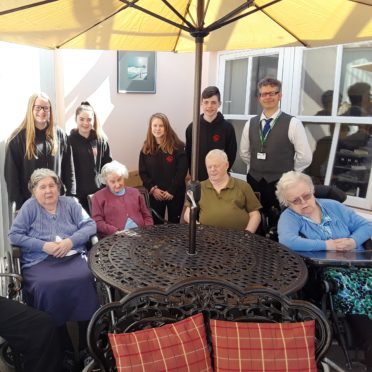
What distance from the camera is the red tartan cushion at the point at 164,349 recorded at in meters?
1.17

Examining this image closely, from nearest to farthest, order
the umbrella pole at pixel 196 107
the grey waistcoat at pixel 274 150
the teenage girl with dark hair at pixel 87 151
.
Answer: the umbrella pole at pixel 196 107
the grey waistcoat at pixel 274 150
the teenage girl with dark hair at pixel 87 151

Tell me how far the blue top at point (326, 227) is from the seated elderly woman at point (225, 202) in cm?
37

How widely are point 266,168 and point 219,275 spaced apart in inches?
59.4

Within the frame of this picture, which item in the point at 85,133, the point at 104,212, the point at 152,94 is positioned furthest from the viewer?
the point at 152,94

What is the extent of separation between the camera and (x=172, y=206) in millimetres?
3469

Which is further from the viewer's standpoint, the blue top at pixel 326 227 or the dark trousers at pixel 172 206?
the dark trousers at pixel 172 206

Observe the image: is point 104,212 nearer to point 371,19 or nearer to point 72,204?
point 72,204

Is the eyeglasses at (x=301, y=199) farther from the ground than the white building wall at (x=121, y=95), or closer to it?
closer to it

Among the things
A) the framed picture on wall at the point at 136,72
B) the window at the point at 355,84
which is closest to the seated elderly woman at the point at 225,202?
the window at the point at 355,84

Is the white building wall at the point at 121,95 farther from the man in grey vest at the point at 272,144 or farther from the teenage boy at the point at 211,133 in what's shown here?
the man in grey vest at the point at 272,144

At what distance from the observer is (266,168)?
119 inches

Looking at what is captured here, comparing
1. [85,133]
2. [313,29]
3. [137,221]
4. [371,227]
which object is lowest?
[137,221]

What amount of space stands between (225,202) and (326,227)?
26.3 inches

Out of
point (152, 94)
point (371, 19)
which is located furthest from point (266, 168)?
point (152, 94)
